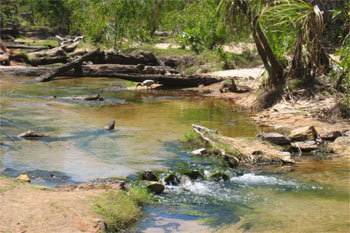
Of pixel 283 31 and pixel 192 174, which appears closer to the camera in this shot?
pixel 192 174

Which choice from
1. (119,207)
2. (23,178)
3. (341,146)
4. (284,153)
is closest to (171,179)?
(119,207)

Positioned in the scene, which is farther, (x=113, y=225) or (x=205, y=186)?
(x=205, y=186)

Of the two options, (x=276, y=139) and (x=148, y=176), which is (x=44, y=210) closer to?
(x=148, y=176)

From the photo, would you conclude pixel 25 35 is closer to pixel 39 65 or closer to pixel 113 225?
pixel 39 65

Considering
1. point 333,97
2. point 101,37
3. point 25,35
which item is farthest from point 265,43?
point 25,35

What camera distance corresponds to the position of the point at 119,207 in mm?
5727

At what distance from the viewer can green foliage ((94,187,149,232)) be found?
543 centimetres

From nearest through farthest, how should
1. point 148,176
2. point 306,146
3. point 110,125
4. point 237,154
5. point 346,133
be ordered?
point 148,176
point 237,154
point 306,146
point 346,133
point 110,125

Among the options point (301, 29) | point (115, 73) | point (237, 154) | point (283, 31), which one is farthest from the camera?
point (115, 73)

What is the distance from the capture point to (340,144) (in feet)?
30.5

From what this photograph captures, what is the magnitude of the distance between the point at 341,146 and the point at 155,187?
150 inches

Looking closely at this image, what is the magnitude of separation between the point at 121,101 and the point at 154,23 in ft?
43.4

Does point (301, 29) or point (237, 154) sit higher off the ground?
point (301, 29)

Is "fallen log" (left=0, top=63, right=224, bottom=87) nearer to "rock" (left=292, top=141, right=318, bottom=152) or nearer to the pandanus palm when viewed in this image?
the pandanus palm
